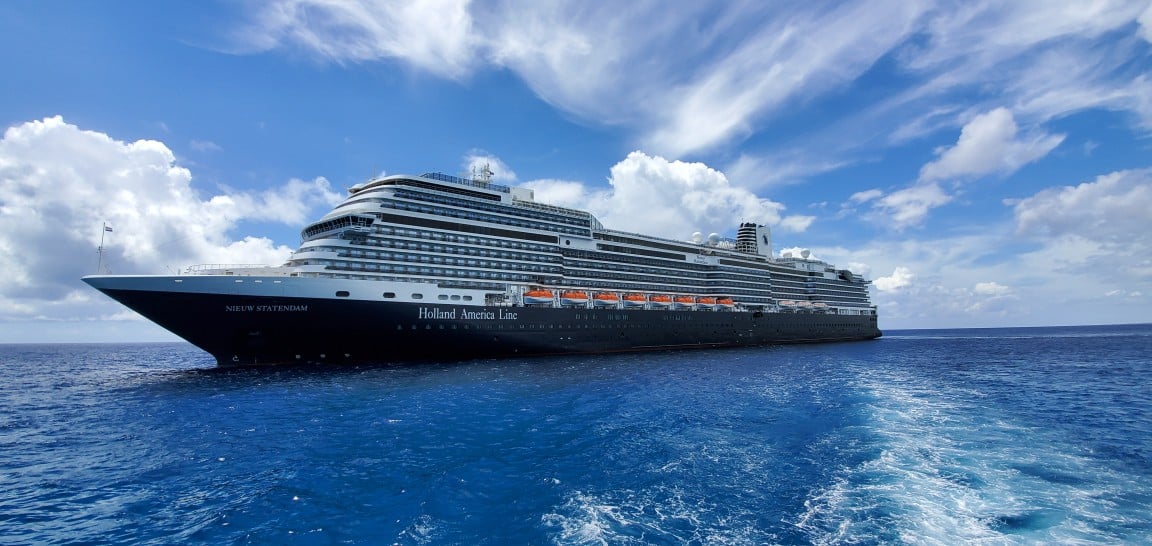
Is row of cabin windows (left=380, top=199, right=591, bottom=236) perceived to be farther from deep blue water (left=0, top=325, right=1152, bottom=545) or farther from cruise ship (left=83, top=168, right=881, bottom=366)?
deep blue water (left=0, top=325, right=1152, bottom=545)

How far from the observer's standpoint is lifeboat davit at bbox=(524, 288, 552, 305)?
43697 mm

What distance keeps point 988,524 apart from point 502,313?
115 feet

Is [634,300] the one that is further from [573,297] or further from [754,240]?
A: [754,240]

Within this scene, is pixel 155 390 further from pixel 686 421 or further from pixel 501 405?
pixel 686 421

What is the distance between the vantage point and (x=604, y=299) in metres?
49.8

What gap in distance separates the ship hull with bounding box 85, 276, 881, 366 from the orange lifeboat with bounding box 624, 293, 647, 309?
2976mm

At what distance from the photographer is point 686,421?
17516 millimetres

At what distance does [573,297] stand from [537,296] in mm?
4604

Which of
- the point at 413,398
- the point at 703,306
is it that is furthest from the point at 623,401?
the point at 703,306

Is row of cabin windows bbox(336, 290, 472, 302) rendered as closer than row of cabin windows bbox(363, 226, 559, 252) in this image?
Yes

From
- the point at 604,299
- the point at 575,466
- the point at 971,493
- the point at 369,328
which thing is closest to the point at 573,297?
the point at 604,299

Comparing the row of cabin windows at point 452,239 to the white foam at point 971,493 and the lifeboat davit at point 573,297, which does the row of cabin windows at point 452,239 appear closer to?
the lifeboat davit at point 573,297

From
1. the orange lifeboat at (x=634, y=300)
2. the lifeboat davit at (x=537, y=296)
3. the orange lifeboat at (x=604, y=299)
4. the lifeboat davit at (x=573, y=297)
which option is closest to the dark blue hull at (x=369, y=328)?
the lifeboat davit at (x=537, y=296)

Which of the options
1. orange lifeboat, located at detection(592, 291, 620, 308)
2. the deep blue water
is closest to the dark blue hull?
orange lifeboat, located at detection(592, 291, 620, 308)
